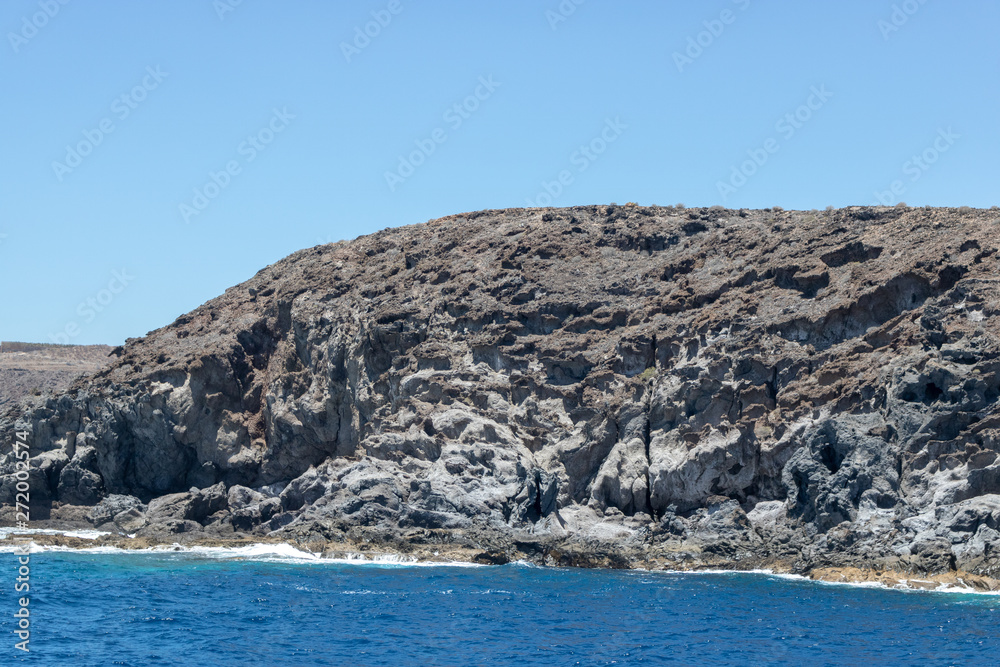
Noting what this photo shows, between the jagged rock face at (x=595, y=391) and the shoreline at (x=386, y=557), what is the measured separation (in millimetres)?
1119

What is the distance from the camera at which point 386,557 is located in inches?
1972

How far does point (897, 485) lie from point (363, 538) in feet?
84.3

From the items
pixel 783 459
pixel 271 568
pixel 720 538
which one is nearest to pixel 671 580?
pixel 720 538

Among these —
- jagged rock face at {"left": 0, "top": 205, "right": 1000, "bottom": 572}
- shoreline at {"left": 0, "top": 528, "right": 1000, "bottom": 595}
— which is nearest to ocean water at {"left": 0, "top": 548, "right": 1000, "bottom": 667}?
shoreline at {"left": 0, "top": 528, "right": 1000, "bottom": 595}

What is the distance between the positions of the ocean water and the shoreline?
4.24ft

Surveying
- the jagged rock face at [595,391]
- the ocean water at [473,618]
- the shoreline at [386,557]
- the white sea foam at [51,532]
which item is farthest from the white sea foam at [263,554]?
the white sea foam at [51,532]

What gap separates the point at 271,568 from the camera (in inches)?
1857

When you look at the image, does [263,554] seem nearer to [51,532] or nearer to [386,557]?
[386,557]

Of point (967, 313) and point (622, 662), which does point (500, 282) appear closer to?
point (967, 313)

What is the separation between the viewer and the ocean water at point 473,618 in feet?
96.3

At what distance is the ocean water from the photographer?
96.3 ft

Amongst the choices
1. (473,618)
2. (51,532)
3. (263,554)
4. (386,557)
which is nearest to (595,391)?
(386,557)

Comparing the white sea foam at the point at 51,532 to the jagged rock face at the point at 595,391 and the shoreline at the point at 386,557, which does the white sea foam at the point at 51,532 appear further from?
the jagged rock face at the point at 595,391

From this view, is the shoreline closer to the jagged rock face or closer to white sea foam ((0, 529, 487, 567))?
white sea foam ((0, 529, 487, 567))
